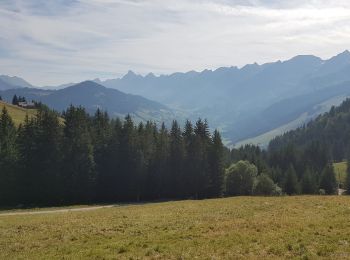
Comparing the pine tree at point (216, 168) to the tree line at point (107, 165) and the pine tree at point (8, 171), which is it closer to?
the tree line at point (107, 165)

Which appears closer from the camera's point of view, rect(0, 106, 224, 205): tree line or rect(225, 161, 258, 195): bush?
rect(0, 106, 224, 205): tree line

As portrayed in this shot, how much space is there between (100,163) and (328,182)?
70.0m

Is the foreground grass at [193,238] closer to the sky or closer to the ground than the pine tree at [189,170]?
closer to the ground

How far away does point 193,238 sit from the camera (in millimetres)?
23891

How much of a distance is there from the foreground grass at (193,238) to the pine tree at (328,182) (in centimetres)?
9639

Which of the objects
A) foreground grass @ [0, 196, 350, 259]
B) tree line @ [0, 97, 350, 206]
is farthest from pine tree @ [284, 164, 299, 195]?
foreground grass @ [0, 196, 350, 259]

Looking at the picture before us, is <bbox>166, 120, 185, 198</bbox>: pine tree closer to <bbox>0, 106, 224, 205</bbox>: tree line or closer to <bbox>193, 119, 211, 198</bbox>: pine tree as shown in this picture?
<bbox>0, 106, 224, 205</bbox>: tree line

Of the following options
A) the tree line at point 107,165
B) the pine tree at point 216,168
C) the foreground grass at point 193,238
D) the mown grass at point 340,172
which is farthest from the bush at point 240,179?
the mown grass at point 340,172

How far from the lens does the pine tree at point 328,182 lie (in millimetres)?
123875

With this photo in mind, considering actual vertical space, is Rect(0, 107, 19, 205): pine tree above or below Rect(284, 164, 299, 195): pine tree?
above

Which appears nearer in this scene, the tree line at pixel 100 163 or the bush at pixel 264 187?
the tree line at pixel 100 163

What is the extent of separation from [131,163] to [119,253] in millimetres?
67709

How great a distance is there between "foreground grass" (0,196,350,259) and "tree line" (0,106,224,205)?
49.3m

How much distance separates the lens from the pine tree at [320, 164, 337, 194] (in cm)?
12388
